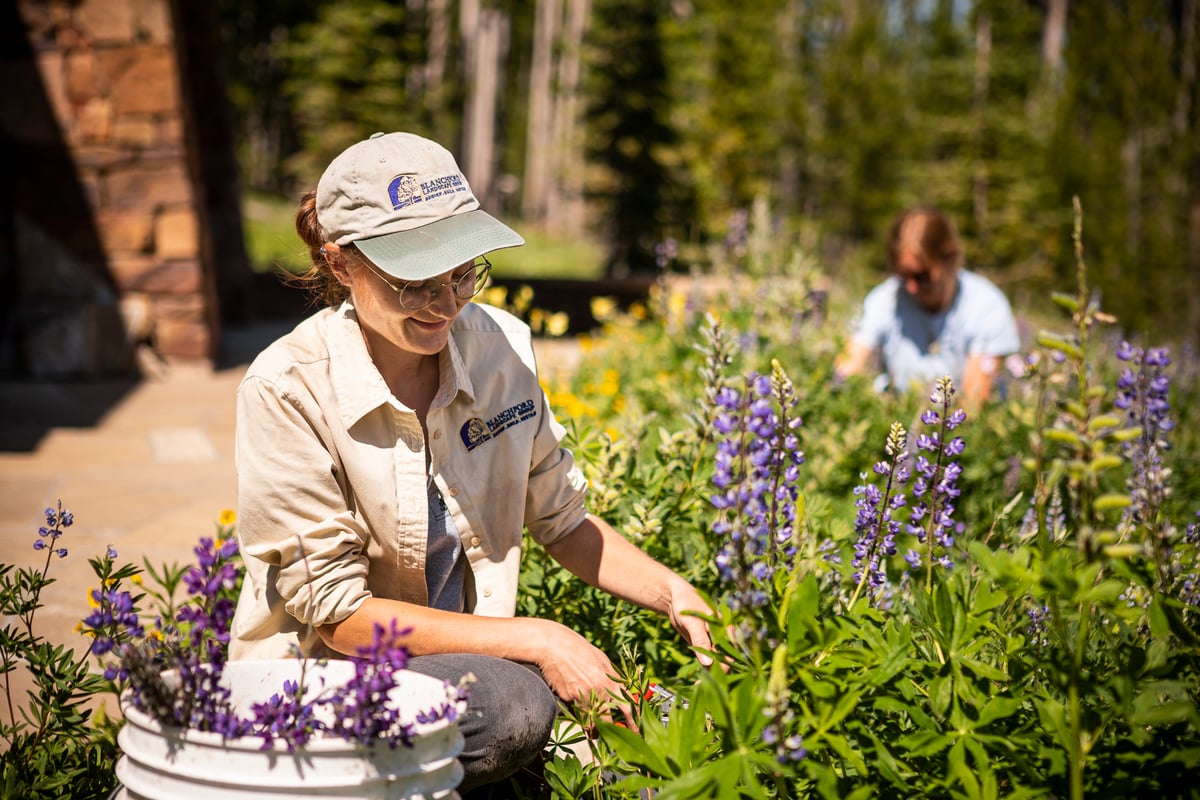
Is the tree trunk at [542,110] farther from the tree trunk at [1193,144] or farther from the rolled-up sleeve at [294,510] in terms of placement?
the rolled-up sleeve at [294,510]

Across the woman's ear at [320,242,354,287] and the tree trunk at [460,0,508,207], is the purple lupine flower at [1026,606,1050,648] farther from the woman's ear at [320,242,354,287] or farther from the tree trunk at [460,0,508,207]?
the tree trunk at [460,0,508,207]

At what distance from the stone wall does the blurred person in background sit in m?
4.27

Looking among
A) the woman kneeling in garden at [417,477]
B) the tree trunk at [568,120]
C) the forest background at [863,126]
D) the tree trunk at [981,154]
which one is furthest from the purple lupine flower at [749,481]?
the tree trunk at [568,120]

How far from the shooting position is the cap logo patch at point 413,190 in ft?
6.29

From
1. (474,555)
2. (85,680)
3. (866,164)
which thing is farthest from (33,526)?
(866,164)

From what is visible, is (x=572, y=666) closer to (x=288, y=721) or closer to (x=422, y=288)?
(x=288, y=721)

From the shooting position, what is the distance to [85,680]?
199 centimetres

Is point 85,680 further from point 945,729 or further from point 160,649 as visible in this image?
→ point 945,729

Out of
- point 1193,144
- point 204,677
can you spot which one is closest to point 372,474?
point 204,677

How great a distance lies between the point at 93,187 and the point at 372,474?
18.2 ft

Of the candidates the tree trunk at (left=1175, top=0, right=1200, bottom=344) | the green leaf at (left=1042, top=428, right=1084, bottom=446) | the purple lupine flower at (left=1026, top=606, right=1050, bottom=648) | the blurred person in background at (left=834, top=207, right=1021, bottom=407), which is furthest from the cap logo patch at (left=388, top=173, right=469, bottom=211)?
the tree trunk at (left=1175, top=0, right=1200, bottom=344)

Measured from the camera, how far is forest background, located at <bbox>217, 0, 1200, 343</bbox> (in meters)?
11.9

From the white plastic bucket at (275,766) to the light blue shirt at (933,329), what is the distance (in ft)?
12.3

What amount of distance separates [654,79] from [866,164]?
6.58 meters
